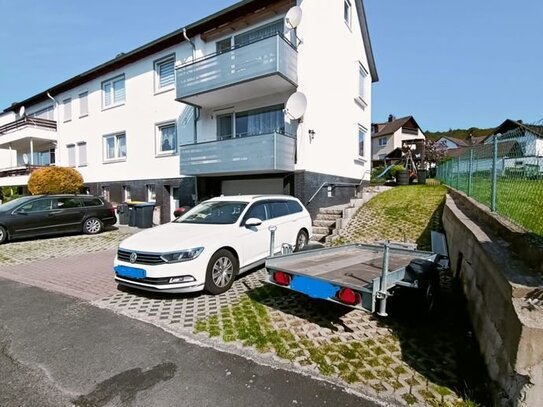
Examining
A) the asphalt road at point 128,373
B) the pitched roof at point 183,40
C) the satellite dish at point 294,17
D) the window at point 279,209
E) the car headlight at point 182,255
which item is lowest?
the asphalt road at point 128,373

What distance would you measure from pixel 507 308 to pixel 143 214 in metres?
13.8

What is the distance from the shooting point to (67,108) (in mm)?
20516

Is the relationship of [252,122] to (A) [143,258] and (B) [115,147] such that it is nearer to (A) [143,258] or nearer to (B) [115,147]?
(A) [143,258]

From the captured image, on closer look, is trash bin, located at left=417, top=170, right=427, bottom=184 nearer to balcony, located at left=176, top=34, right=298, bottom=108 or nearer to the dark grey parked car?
balcony, located at left=176, top=34, right=298, bottom=108

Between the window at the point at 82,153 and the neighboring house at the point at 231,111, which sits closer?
the neighboring house at the point at 231,111

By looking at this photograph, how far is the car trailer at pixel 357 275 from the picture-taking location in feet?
11.2

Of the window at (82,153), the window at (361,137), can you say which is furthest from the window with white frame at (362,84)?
the window at (82,153)

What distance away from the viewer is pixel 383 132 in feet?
169

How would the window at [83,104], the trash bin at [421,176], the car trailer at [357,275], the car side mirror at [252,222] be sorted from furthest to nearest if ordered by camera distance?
the trash bin at [421,176] → the window at [83,104] → the car side mirror at [252,222] → the car trailer at [357,275]

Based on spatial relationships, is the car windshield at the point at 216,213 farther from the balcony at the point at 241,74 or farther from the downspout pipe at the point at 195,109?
the downspout pipe at the point at 195,109

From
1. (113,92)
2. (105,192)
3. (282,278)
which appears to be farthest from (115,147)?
(282,278)

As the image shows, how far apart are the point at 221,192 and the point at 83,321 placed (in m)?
10.0

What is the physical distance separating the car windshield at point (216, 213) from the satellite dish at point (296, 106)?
546cm

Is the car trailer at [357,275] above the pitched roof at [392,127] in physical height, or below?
below
